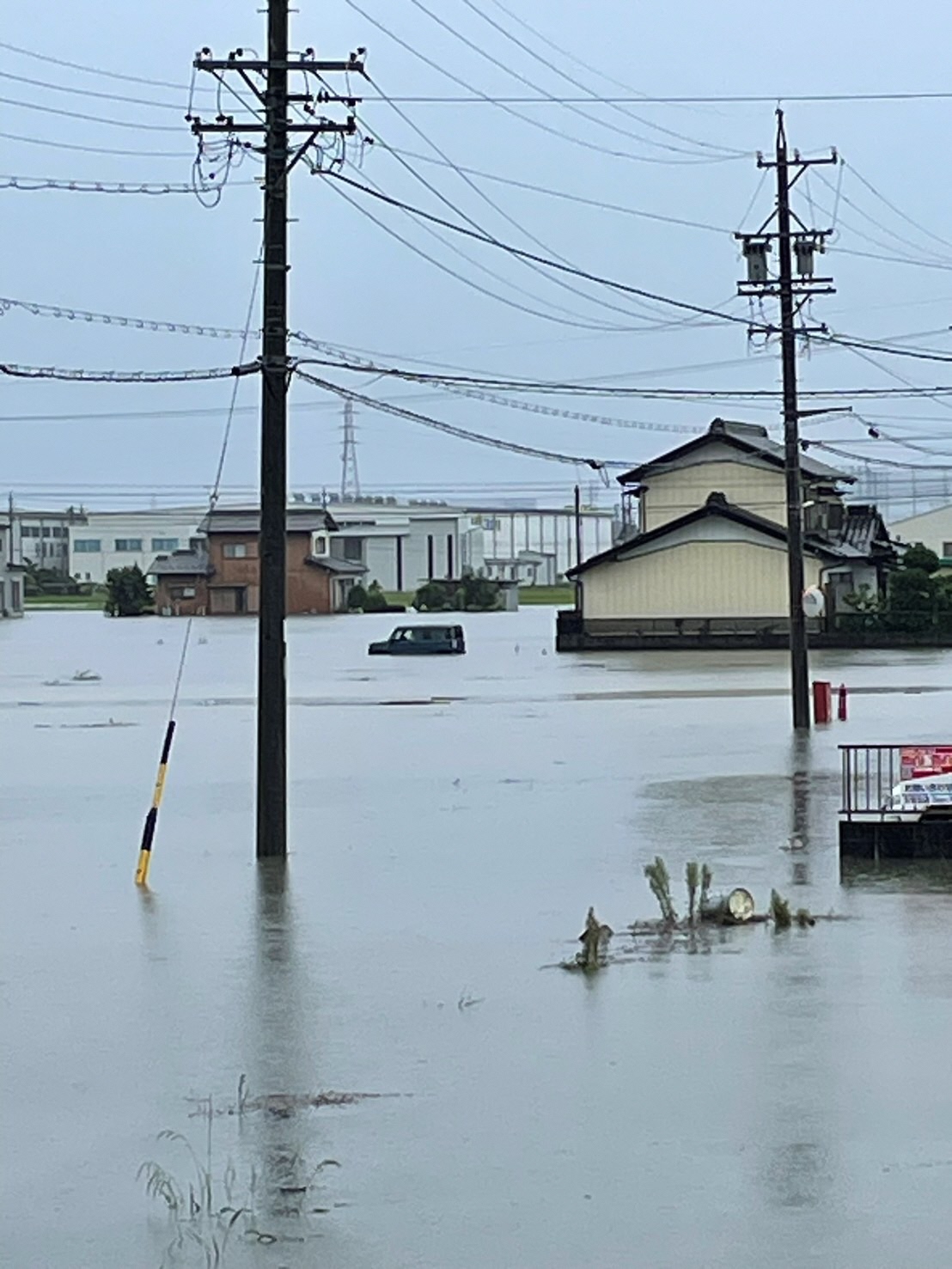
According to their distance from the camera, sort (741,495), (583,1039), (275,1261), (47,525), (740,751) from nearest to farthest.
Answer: (275,1261) → (583,1039) → (740,751) → (741,495) → (47,525)

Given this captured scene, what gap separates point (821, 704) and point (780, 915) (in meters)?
18.0

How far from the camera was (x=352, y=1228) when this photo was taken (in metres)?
7.25

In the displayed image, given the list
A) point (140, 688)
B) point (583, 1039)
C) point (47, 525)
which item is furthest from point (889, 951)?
point (47, 525)

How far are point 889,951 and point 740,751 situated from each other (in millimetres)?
13775

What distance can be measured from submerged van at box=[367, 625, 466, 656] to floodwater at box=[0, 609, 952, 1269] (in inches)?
1254

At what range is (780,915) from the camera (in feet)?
43.3

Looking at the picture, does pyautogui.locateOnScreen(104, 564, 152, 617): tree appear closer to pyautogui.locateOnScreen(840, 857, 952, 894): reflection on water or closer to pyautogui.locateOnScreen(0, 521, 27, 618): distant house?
pyautogui.locateOnScreen(0, 521, 27, 618): distant house

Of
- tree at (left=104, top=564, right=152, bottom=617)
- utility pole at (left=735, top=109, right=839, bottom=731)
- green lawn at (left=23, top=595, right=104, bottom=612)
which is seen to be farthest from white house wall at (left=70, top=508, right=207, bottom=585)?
utility pole at (left=735, top=109, right=839, bottom=731)

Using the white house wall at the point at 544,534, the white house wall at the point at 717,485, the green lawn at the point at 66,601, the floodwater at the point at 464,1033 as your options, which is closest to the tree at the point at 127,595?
the green lawn at the point at 66,601

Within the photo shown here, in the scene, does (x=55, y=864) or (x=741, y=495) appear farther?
(x=741, y=495)

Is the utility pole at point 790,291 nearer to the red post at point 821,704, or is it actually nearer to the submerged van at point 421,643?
the red post at point 821,704

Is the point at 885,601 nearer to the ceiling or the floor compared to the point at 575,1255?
nearer to the ceiling

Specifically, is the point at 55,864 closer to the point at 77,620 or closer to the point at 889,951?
the point at 889,951

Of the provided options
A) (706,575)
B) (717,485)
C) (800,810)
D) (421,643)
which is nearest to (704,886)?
(800,810)
